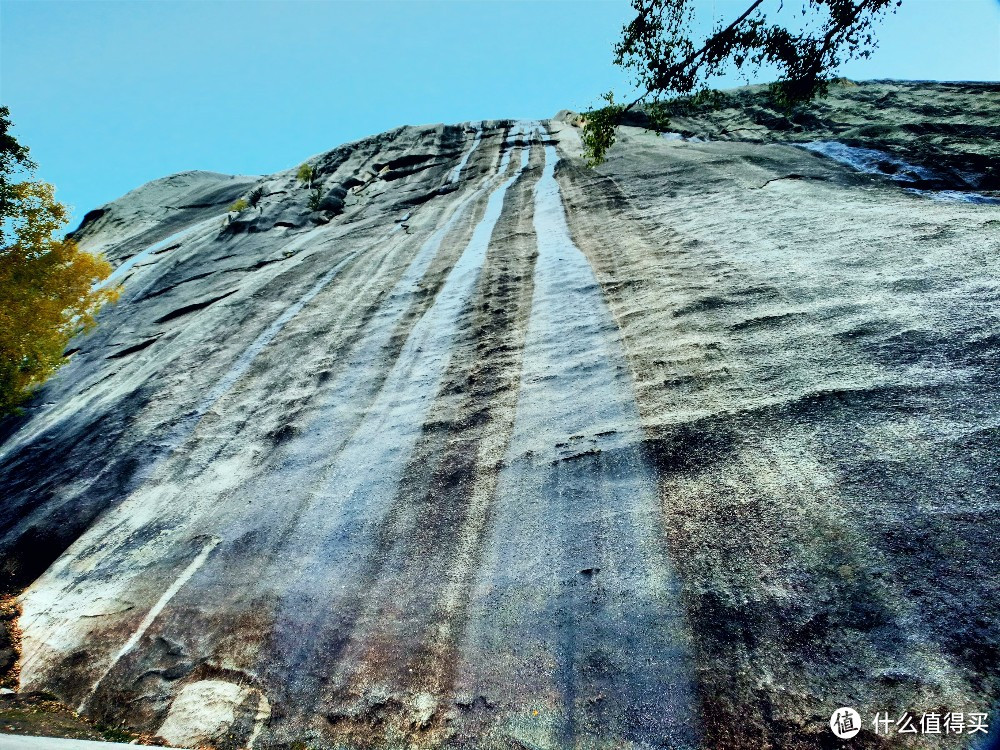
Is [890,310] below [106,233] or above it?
below

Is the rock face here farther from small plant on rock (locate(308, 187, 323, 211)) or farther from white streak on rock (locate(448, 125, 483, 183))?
small plant on rock (locate(308, 187, 323, 211))

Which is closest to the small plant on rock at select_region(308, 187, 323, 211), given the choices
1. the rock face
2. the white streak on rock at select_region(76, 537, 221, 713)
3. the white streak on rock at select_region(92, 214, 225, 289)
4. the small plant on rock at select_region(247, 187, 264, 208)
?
the small plant on rock at select_region(247, 187, 264, 208)

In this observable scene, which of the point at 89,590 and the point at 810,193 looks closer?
the point at 89,590

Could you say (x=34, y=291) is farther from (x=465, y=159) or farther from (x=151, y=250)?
(x=465, y=159)

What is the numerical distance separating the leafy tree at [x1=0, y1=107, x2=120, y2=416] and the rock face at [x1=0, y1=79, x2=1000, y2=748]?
3.04 meters

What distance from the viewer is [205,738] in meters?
4.25

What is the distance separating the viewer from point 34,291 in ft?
47.4

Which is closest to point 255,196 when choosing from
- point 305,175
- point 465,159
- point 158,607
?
point 305,175

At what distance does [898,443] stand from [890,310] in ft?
6.89

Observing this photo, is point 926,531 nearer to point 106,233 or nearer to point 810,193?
point 810,193

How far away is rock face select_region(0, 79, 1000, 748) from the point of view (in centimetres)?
365

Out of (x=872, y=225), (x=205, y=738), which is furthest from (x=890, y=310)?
(x=205, y=738)

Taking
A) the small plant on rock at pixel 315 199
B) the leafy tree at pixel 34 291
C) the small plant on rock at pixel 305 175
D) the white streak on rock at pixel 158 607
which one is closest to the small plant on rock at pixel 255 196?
the small plant on rock at pixel 305 175

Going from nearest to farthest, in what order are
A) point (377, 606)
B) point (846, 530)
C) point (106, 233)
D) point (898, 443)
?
point (846, 530)
point (898, 443)
point (377, 606)
point (106, 233)
